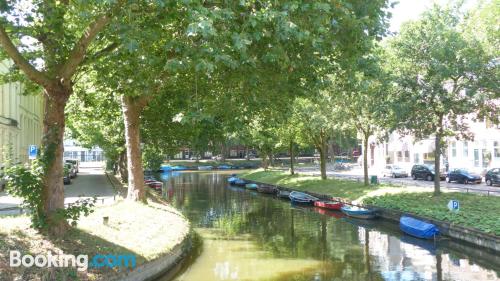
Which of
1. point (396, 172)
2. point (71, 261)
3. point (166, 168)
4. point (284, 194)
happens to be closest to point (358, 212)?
point (284, 194)

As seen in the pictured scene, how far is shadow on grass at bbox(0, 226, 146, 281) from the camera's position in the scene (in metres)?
10.0

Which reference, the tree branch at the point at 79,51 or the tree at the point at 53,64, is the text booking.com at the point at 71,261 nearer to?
the tree at the point at 53,64

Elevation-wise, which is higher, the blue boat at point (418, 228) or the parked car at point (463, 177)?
the parked car at point (463, 177)

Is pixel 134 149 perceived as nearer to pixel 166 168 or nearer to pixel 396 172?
pixel 396 172

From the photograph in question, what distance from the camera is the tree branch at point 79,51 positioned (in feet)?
35.4

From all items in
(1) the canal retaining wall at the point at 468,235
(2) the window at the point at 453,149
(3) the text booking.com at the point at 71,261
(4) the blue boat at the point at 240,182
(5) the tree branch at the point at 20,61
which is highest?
(5) the tree branch at the point at 20,61

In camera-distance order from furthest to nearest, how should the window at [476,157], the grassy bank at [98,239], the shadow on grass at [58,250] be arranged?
1. the window at [476,157]
2. the grassy bank at [98,239]
3. the shadow on grass at [58,250]

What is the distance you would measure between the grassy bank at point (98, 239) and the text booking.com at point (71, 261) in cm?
14

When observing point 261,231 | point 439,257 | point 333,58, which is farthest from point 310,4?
point 261,231

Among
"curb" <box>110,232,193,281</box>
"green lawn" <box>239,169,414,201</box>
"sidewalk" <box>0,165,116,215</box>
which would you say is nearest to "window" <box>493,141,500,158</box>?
"green lawn" <box>239,169,414,201</box>

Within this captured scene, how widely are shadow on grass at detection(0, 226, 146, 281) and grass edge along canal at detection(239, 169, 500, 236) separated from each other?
12872mm

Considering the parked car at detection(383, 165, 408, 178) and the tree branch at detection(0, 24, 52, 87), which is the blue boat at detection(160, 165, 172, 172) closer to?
the parked car at detection(383, 165, 408, 178)

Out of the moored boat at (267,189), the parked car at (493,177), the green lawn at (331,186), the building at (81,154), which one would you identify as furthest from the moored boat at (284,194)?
the building at (81,154)

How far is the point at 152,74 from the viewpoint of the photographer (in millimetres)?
13109
